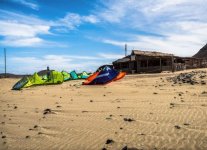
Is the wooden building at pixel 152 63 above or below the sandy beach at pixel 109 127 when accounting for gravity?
above

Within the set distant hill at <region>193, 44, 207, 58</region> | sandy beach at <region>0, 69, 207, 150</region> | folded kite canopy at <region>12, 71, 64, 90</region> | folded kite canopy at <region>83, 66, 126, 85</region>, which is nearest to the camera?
sandy beach at <region>0, 69, 207, 150</region>

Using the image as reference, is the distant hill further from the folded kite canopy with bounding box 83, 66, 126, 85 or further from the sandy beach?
the sandy beach

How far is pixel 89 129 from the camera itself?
7941mm

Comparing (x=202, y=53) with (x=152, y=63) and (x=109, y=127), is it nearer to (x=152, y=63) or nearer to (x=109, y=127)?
(x=152, y=63)

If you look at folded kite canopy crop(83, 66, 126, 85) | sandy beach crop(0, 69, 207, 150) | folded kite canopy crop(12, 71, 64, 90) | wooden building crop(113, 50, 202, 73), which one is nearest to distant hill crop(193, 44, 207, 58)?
wooden building crop(113, 50, 202, 73)

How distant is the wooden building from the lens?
141 ft

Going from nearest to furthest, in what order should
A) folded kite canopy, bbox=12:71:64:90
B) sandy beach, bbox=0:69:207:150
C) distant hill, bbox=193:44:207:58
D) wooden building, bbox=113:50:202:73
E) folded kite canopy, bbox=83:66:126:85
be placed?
sandy beach, bbox=0:69:207:150 < folded kite canopy, bbox=83:66:126:85 < folded kite canopy, bbox=12:71:64:90 < wooden building, bbox=113:50:202:73 < distant hill, bbox=193:44:207:58

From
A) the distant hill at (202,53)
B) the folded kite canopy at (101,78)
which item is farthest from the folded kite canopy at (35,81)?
the distant hill at (202,53)

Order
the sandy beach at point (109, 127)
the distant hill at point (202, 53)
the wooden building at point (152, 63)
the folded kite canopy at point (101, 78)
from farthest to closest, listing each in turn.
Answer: the distant hill at point (202, 53) → the wooden building at point (152, 63) → the folded kite canopy at point (101, 78) → the sandy beach at point (109, 127)

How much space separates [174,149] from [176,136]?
2.58 ft

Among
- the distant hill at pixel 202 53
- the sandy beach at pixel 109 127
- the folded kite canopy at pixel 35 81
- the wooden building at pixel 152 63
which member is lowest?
the sandy beach at pixel 109 127

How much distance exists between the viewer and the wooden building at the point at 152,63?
4303cm

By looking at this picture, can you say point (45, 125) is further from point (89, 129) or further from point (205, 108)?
point (205, 108)

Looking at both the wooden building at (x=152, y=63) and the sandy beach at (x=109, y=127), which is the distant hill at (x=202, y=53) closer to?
the wooden building at (x=152, y=63)
